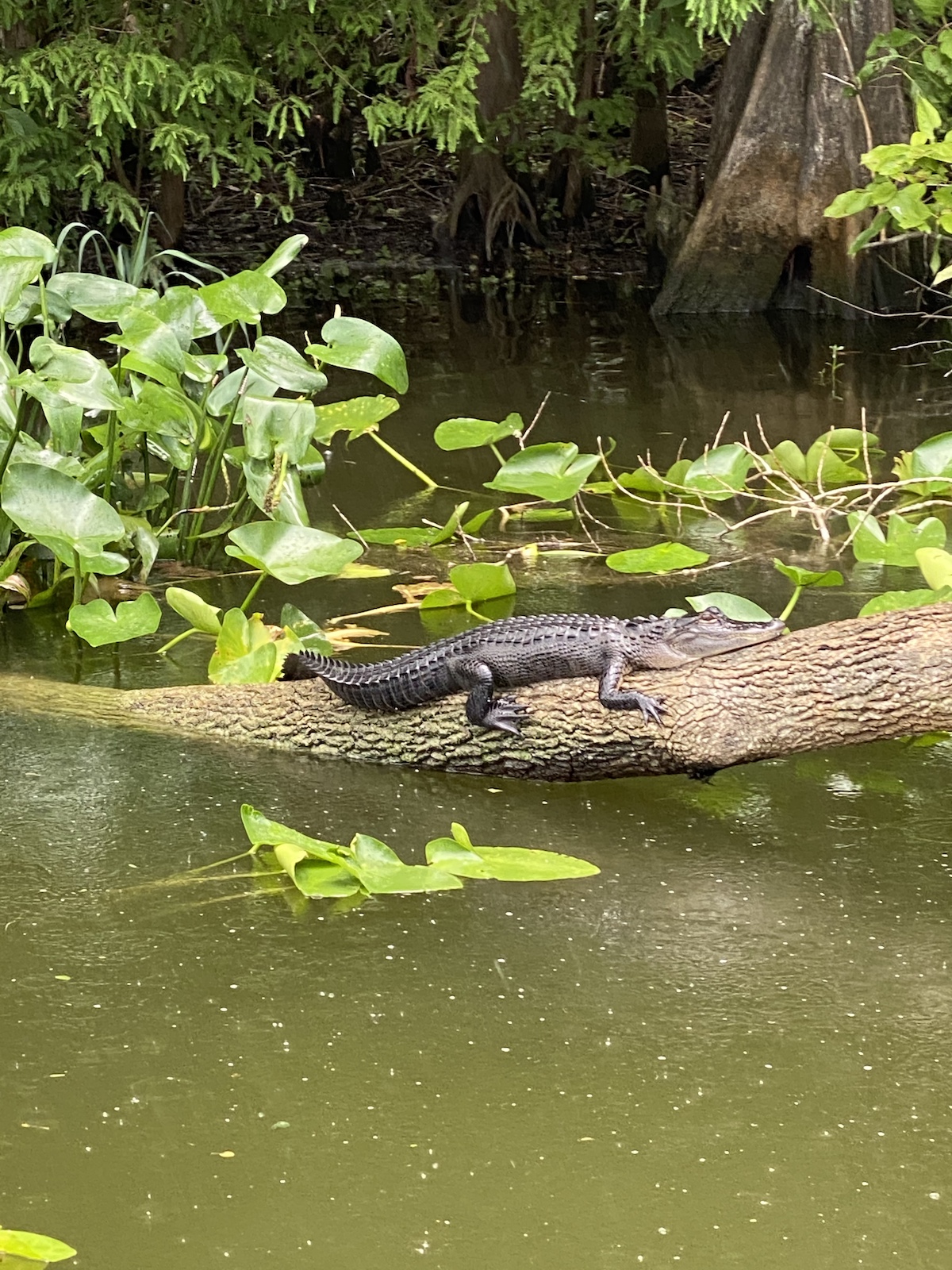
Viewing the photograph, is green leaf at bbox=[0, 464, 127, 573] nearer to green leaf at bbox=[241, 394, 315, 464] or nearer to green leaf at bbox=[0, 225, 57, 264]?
green leaf at bbox=[241, 394, 315, 464]

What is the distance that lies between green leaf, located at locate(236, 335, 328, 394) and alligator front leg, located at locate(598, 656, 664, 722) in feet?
4.26

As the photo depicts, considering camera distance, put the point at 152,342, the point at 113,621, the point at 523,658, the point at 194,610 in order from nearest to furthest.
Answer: the point at 523,658
the point at 113,621
the point at 194,610
the point at 152,342

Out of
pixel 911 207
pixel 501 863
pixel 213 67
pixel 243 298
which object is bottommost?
pixel 501 863

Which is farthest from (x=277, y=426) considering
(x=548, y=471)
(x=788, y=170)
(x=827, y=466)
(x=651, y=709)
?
Answer: (x=788, y=170)

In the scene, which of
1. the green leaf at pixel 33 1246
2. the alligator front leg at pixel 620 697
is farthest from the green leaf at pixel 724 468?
the green leaf at pixel 33 1246

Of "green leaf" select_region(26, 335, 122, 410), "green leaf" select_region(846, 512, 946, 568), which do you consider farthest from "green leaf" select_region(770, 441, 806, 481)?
"green leaf" select_region(26, 335, 122, 410)

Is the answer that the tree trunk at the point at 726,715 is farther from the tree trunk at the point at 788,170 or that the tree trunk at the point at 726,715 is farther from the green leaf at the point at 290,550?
the tree trunk at the point at 788,170

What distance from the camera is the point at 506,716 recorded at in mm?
3535

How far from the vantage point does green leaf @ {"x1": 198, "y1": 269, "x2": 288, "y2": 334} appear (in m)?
4.41

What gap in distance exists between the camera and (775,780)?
367 cm

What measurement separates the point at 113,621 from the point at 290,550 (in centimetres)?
55

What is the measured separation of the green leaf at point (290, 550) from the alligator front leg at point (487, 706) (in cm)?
53

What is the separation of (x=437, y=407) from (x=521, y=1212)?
6.04m

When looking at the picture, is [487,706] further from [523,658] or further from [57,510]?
[57,510]
